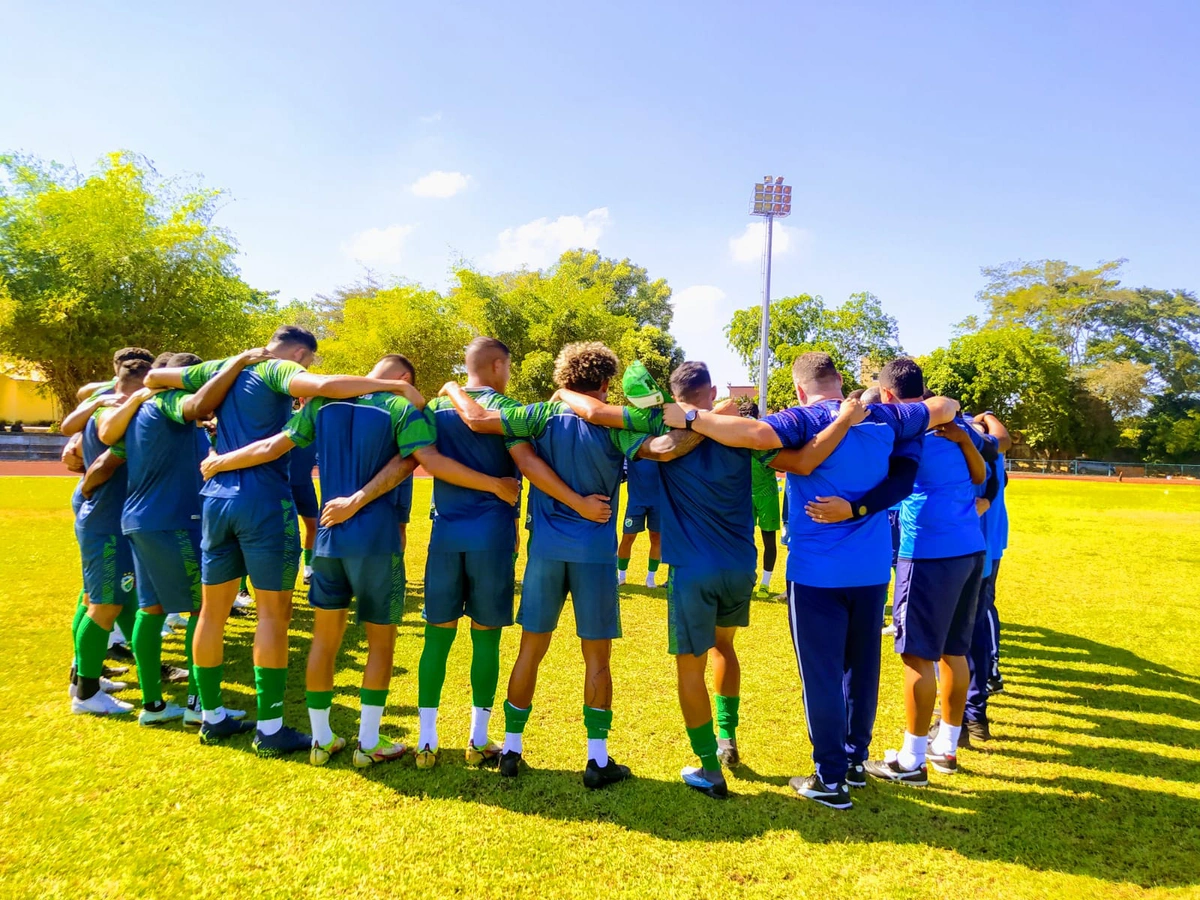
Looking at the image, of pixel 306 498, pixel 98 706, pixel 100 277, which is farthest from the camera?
pixel 100 277

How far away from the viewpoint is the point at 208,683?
4.13 meters

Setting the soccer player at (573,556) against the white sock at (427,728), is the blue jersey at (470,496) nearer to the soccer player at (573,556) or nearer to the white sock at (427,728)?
the soccer player at (573,556)

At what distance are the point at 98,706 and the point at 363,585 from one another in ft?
7.85

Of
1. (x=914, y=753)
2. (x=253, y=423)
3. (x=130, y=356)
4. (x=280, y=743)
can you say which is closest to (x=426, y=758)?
Answer: (x=280, y=743)

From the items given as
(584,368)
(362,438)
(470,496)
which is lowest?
(470,496)

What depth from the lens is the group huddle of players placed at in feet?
11.8

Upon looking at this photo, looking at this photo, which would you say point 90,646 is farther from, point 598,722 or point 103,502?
point 598,722

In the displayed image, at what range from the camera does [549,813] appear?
3.43 meters

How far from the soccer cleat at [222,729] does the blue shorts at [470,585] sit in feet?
5.14

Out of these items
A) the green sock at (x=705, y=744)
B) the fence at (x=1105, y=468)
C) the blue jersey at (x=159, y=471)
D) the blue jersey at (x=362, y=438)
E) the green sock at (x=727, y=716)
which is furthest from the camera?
the fence at (x=1105, y=468)

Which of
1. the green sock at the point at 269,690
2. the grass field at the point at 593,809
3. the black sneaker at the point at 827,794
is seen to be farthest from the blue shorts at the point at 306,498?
the black sneaker at the point at 827,794

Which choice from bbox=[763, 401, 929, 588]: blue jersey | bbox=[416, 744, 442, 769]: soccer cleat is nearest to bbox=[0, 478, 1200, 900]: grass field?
bbox=[416, 744, 442, 769]: soccer cleat

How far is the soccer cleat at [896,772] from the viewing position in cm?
390

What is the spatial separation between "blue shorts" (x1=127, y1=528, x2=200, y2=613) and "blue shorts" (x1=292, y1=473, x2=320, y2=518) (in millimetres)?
2671
